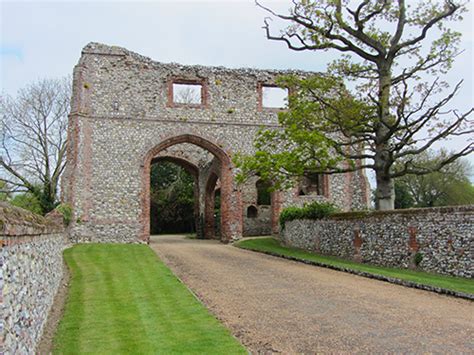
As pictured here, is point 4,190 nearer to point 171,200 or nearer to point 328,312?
point 171,200

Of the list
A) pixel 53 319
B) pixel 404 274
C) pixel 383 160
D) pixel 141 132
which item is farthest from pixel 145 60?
pixel 53 319

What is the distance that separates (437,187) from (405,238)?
2427 centimetres

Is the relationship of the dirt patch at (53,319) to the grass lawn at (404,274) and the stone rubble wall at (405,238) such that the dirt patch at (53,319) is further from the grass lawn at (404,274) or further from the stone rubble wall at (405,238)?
the stone rubble wall at (405,238)

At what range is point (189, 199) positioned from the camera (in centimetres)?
3644

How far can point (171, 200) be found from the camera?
121ft

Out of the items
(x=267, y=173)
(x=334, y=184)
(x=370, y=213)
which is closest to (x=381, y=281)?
(x=370, y=213)

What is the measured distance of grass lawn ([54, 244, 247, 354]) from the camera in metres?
5.86

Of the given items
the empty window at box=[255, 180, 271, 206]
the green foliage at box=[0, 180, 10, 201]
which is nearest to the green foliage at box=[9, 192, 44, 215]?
the green foliage at box=[0, 180, 10, 201]

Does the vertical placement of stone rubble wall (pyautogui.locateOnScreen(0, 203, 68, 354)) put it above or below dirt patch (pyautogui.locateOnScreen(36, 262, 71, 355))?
above

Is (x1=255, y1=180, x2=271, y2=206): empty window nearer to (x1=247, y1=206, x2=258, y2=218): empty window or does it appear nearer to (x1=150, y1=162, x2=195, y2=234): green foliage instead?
(x1=247, y1=206, x2=258, y2=218): empty window

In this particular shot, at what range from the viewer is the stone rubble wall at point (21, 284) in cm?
391

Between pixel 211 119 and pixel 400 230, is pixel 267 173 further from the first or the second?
pixel 211 119

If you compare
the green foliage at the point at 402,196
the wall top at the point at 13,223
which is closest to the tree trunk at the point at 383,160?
the wall top at the point at 13,223

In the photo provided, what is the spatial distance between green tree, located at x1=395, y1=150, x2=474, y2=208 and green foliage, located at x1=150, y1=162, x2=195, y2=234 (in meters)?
15.5
